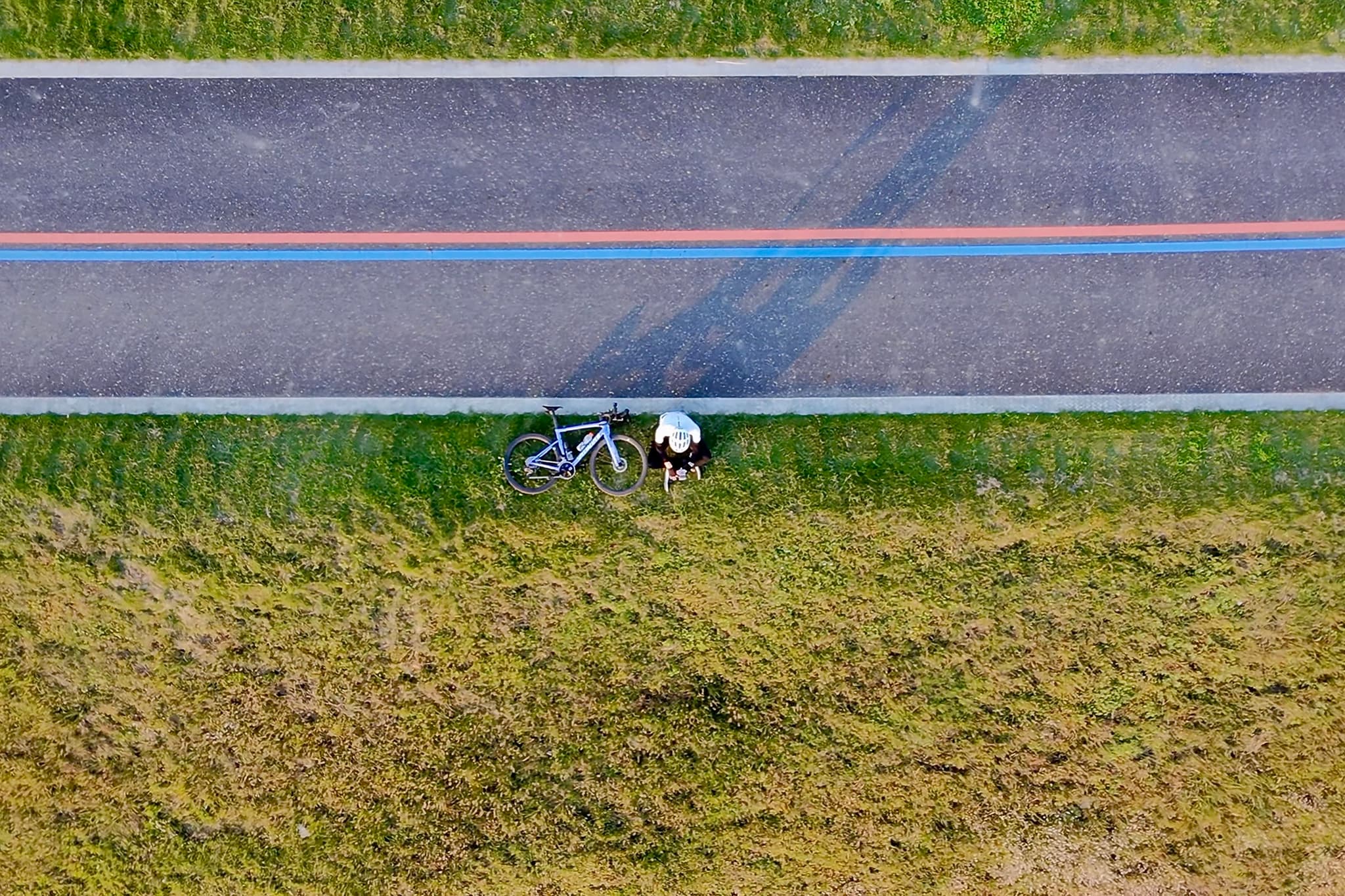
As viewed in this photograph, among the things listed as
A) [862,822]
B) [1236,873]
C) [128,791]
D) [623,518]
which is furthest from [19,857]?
[1236,873]

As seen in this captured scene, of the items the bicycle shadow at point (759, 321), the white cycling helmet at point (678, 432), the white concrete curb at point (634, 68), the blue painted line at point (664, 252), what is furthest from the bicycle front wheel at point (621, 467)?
the white concrete curb at point (634, 68)

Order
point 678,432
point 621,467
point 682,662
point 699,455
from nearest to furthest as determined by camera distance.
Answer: point 678,432
point 699,455
point 621,467
point 682,662

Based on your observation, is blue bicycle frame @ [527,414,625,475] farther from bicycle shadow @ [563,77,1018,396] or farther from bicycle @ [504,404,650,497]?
bicycle shadow @ [563,77,1018,396]

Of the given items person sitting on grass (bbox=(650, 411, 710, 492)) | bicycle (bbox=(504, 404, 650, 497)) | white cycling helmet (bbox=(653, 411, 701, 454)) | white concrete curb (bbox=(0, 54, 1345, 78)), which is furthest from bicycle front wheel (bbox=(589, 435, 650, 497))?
white concrete curb (bbox=(0, 54, 1345, 78))

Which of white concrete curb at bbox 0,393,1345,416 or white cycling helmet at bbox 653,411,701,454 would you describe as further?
white concrete curb at bbox 0,393,1345,416

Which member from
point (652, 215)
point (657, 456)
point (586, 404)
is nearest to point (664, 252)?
point (652, 215)

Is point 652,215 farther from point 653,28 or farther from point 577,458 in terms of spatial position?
point 577,458
